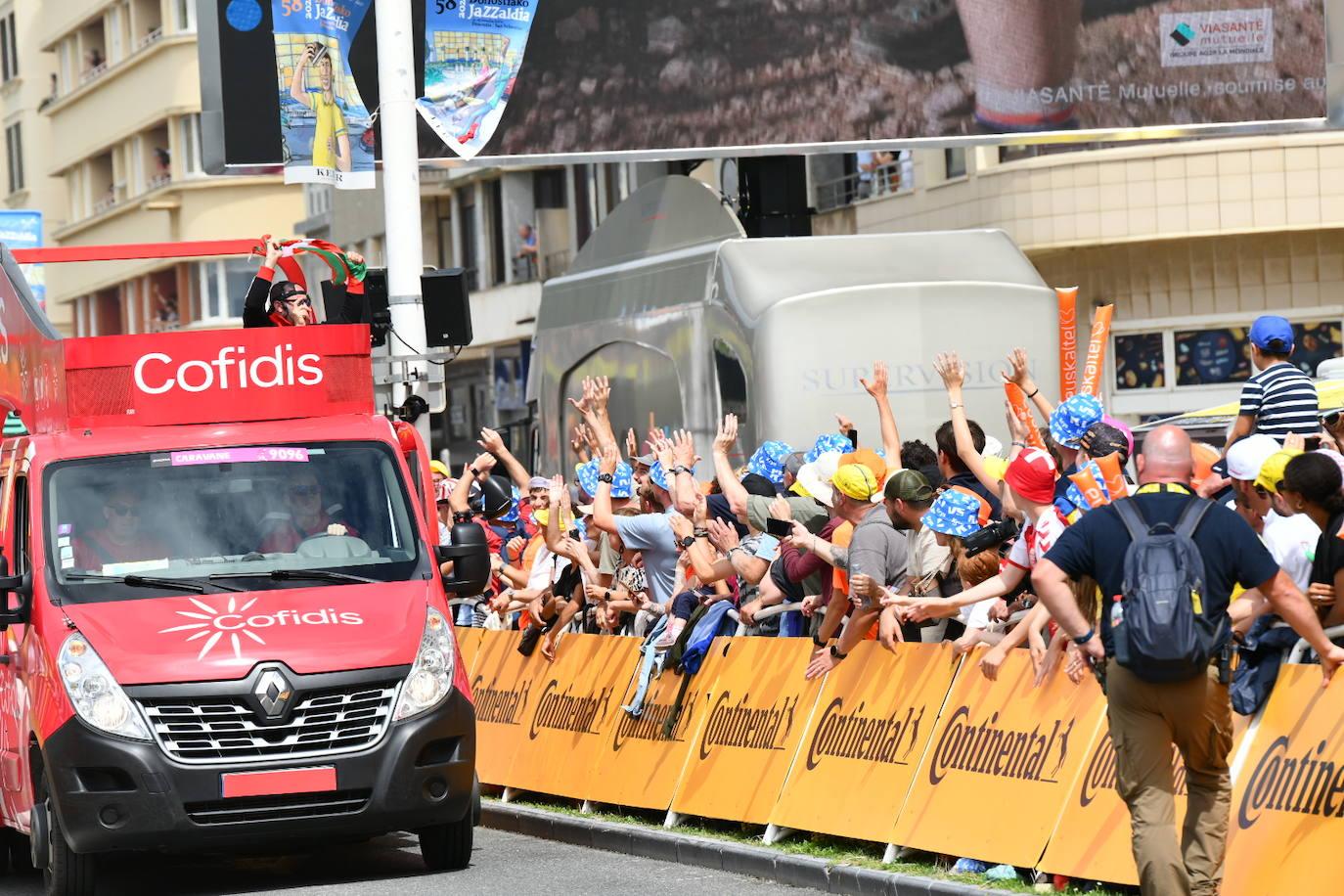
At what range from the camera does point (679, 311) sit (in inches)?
670

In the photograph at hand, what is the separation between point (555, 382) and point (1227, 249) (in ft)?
39.4

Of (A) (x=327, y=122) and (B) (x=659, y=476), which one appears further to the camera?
(A) (x=327, y=122)

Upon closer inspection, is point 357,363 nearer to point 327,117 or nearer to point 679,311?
point 679,311

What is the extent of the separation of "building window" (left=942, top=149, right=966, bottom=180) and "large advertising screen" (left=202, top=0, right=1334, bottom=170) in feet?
29.7

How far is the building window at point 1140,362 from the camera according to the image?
29.5 meters

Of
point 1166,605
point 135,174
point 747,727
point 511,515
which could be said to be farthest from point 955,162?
point 135,174

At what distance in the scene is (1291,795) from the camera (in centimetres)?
852

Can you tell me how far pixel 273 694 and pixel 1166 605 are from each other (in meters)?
4.57

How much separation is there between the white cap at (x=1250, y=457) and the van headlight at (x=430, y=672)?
13.0ft

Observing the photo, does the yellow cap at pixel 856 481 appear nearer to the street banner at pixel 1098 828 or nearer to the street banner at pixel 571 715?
the street banner at pixel 1098 828

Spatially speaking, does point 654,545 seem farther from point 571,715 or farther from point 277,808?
point 277,808

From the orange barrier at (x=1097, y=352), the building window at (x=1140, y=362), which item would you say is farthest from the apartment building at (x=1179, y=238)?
the orange barrier at (x=1097, y=352)

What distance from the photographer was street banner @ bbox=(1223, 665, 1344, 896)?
327 inches

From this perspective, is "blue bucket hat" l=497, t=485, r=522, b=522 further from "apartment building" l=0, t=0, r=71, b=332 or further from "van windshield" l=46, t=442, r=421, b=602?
"apartment building" l=0, t=0, r=71, b=332
